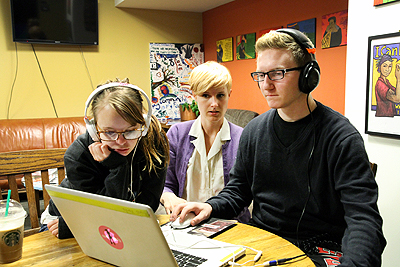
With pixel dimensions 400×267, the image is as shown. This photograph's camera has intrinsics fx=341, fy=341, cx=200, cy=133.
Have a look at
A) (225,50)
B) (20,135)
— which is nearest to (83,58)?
(20,135)

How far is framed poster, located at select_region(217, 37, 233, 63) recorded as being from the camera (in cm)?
471

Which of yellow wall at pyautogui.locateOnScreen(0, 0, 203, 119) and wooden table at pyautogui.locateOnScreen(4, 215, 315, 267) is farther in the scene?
yellow wall at pyautogui.locateOnScreen(0, 0, 203, 119)

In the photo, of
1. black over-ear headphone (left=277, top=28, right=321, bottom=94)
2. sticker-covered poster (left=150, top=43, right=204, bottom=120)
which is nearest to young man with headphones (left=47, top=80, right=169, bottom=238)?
black over-ear headphone (left=277, top=28, right=321, bottom=94)

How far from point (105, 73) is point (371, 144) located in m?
3.73

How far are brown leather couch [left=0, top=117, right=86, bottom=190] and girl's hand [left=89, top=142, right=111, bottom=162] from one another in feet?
9.47

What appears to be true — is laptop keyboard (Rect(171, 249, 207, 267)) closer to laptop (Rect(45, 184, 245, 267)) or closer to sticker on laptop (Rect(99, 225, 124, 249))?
laptop (Rect(45, 184, 245, 267))

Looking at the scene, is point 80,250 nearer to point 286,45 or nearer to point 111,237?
point 111,237

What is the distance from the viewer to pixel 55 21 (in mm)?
4250

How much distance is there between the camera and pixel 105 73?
4734 mm

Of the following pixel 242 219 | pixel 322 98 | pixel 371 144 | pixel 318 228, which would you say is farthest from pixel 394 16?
pixel 322 98

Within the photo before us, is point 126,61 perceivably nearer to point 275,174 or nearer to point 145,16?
point 145,16

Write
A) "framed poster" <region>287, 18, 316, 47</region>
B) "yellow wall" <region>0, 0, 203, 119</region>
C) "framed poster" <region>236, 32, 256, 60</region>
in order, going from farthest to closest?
"framed poster" <region>236, 32, 256, 60</region> → "yellow wall" <region>0, 0, 203, 119</region> → "framed poster" <region>287, 18, 316, 47</region>

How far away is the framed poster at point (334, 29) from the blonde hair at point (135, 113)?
7.80 feet

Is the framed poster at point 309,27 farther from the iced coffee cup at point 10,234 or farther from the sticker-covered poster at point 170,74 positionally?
the iced coffee cup at point 10,234
